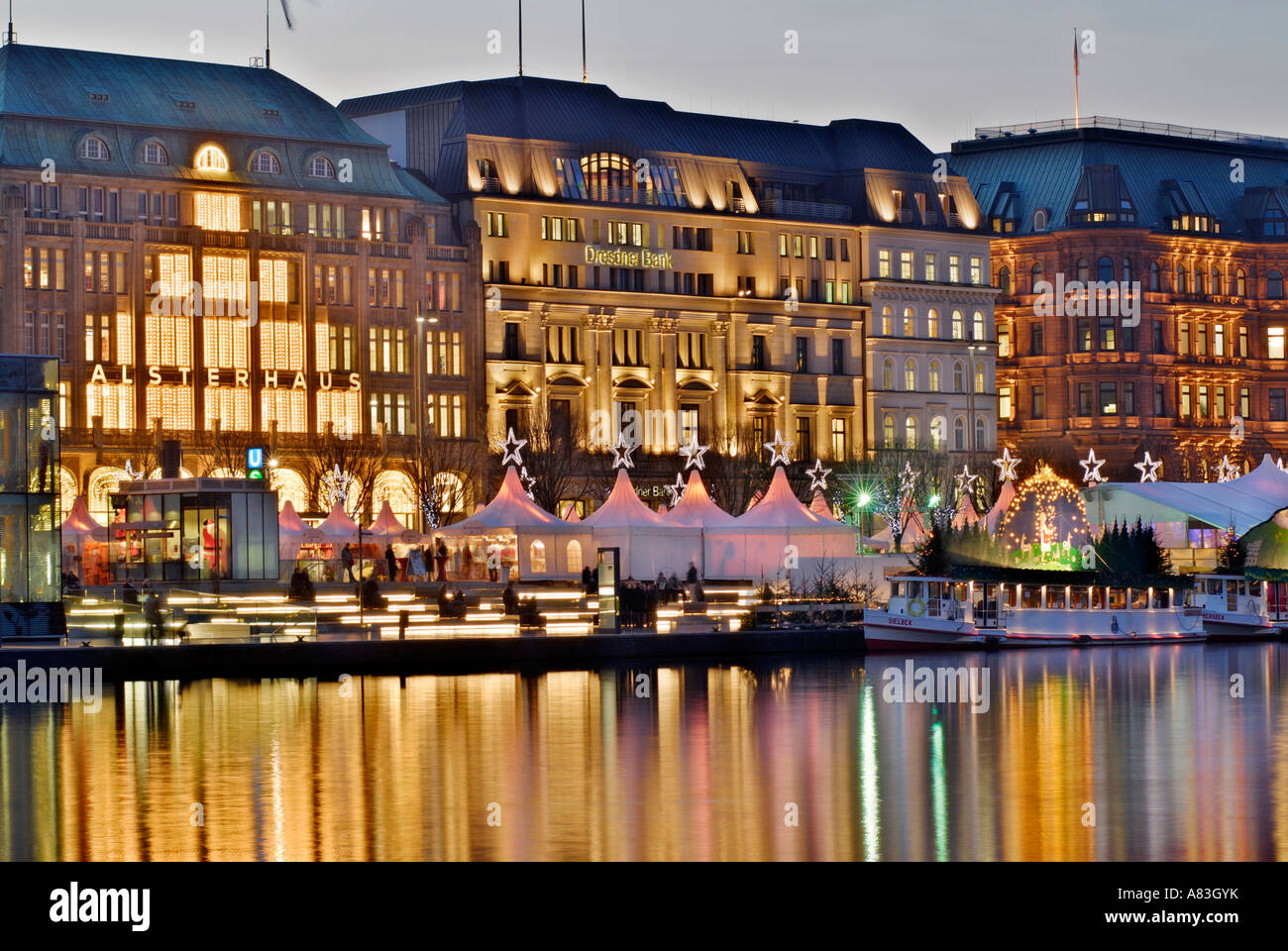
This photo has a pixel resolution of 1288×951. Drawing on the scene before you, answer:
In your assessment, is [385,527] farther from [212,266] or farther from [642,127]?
[642,127]

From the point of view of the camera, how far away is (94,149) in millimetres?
116625

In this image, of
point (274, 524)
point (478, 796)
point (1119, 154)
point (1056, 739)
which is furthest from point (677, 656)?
point (1119, 154)

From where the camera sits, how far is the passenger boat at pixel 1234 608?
3393 inches

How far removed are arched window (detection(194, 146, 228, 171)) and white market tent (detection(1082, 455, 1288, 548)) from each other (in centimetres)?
4080

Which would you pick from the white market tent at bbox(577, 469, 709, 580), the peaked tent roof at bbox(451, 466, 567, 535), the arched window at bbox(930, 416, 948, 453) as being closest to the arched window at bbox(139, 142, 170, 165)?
the peaked tent roof at bbox(451, 466, 567, 535)

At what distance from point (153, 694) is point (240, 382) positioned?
62.3 m

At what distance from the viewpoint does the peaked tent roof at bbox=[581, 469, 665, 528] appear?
94312 mm

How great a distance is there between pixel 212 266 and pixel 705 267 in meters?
32.4

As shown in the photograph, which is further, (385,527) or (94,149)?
(94,149)

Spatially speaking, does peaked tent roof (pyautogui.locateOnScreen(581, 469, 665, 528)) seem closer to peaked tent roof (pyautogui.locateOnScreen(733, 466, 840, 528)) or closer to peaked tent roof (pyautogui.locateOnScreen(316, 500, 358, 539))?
peaked tent roof (pyautogui.locateOnScreen(733, 466, 840, 528))

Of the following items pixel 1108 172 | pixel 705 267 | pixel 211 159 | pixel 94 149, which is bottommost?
pixel 705 267

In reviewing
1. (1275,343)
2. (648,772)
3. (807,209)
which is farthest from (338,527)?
(1275,343)

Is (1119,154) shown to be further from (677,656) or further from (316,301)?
(677,656)
